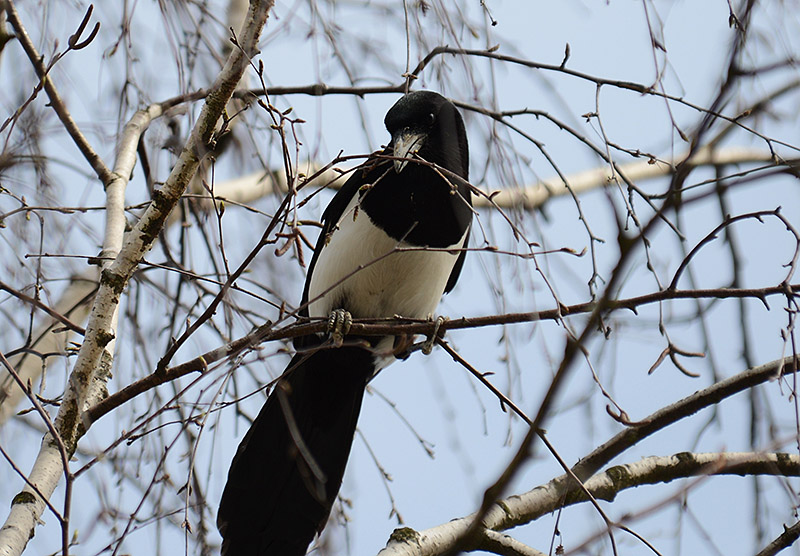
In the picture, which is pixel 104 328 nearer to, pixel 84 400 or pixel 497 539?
pixel 84 400

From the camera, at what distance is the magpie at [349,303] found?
2.44 m

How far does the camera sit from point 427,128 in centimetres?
271

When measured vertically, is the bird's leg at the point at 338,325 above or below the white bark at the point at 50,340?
below

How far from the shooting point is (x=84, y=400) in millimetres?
1723

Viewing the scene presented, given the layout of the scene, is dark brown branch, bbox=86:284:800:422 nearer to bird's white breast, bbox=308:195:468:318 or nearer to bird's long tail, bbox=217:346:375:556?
bird's long tail, bbox=217:346:375:556

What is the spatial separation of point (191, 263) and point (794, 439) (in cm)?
185

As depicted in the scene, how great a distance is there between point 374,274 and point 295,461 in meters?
0.59

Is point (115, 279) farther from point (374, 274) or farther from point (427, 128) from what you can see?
point (427, 128)

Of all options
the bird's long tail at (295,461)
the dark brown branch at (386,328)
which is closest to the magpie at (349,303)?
the bird's long tail at (295,461)

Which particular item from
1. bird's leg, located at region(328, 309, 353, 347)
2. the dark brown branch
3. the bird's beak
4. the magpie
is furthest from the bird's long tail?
the bird's beak

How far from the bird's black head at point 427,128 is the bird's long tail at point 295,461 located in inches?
25.1

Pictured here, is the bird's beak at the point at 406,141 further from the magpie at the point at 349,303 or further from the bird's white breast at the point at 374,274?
the bird's white breast at the point at 374,274

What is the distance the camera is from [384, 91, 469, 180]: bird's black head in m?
2.66

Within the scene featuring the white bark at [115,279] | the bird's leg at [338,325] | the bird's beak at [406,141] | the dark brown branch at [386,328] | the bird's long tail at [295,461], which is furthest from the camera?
the bird's beak at [406,141]
